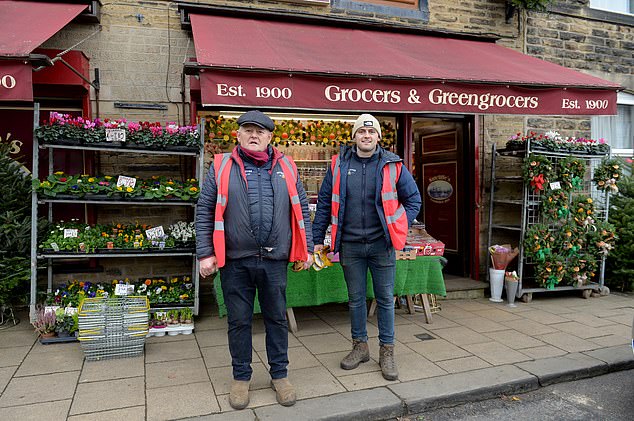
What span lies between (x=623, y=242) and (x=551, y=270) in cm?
165

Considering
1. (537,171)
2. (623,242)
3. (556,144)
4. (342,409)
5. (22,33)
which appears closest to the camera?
(342,409)

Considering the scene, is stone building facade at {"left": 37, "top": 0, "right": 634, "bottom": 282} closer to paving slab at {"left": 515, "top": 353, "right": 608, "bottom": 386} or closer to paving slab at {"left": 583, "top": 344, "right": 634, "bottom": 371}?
paving slab at {"left": 583, "top": 344, "right": 634, "bottom": 371}

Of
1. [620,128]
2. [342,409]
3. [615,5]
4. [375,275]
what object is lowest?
[342,409]

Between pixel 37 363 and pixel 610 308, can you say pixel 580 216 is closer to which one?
pixel 610 308

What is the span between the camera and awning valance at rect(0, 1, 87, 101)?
3.88 metres

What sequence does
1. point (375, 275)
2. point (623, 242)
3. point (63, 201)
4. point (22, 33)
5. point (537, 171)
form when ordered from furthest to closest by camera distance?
point (623, 242) < point (537, 171) < point (63, 201) < point (22, 33) < point (375, 275)

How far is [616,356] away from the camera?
4.34m

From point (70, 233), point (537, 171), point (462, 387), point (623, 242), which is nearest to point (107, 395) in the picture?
point (70, 233)

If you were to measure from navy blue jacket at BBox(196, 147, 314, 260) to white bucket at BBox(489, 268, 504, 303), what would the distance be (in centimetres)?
399

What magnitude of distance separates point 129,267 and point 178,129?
1.89m

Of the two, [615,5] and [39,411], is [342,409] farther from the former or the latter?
[615,5]

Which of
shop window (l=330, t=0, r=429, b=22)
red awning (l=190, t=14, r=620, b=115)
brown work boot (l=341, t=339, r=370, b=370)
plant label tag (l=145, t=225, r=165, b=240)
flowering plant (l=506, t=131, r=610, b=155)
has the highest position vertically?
shop window (l=330, t=0, r=429, b=22)

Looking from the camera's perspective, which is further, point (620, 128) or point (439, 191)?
point (620, 128)

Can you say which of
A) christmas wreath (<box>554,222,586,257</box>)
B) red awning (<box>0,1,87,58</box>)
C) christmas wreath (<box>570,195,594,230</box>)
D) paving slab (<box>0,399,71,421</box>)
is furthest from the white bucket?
red awning (<box>0,1,87,58</box>)
